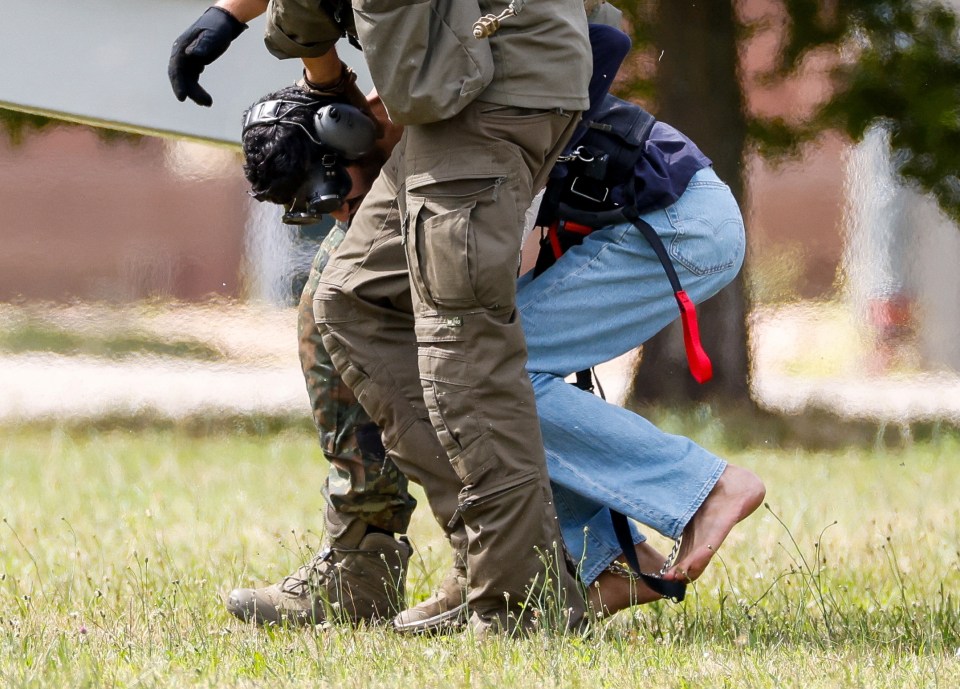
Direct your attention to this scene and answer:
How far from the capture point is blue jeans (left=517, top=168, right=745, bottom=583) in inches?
116

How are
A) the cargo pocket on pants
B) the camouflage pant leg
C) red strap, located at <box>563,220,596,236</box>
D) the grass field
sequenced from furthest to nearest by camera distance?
the camouflage pant leg < red strap, located at <box>563,220,596,236</box> < the cargo pocket on pants < the grass field

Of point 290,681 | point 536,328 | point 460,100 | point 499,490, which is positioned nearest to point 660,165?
point 536,328

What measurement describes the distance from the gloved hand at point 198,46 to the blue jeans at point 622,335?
88cm

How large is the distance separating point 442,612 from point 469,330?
0.77 m

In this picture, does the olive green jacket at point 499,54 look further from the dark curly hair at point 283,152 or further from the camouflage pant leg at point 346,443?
the camouflage pant leg at point 346,443

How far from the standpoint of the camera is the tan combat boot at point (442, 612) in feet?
9.85

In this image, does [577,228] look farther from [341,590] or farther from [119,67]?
[119,67]

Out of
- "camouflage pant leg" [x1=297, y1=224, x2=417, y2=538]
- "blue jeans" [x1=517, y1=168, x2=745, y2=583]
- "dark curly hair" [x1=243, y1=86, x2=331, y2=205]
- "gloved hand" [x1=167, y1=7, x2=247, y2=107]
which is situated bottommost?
"camouflage pant leg" [x1=297, y1=224, x2=417, y2=538]

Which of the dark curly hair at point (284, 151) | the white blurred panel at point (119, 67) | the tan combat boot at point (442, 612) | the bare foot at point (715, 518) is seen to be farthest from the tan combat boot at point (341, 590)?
the white blurred panel at point (119, 67)

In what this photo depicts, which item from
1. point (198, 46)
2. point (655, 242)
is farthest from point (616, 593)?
point (198, 46)

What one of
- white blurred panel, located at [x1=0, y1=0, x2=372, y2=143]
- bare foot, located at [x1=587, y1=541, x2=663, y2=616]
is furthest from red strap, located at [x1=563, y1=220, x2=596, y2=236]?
white blurred panel, located at [x1=0, y1=0, x2=372, y2=143]

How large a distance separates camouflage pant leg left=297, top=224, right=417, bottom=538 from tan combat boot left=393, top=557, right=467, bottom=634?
31 cm

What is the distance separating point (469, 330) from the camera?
8.66ft

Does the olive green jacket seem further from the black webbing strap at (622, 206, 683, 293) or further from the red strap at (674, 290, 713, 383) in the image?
the red strap at (674, 290, 713, 383)
